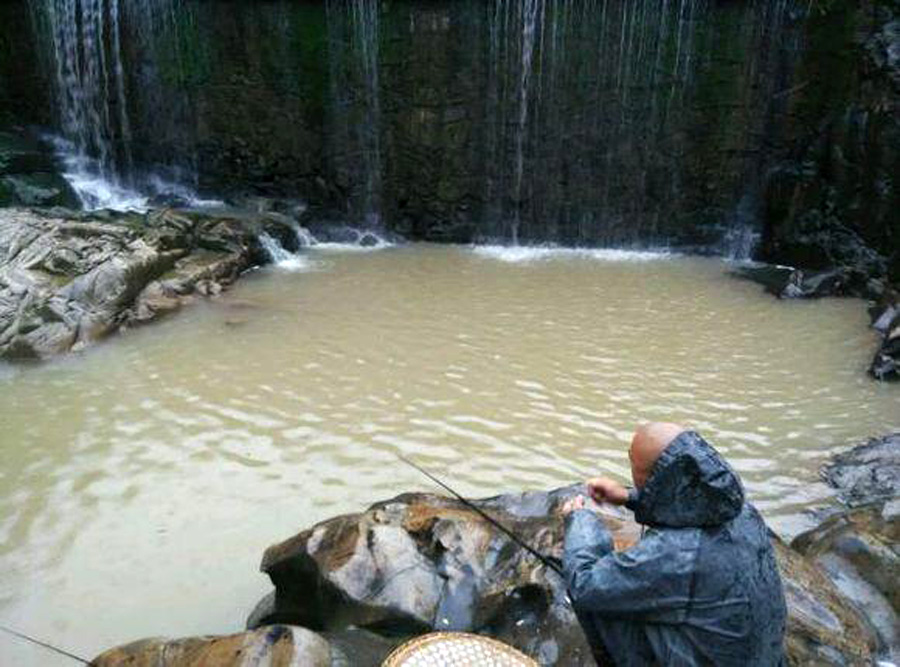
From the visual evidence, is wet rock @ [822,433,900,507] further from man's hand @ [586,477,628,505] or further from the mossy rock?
the mossy rock

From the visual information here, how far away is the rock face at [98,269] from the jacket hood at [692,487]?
25.4 feet

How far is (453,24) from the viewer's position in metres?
13.0

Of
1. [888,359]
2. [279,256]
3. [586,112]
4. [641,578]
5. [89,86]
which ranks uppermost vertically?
[89,86]

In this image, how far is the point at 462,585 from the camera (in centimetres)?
407

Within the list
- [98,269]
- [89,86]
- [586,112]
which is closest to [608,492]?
[98,269]

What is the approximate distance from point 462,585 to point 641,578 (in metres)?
1.75

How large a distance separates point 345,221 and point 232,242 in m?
2.97

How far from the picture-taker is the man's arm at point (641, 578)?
8.00 ft

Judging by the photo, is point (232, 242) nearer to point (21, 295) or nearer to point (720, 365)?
point (21, 295)

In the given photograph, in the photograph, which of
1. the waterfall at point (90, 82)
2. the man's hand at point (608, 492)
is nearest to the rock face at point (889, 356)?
the man's hand at point (608, 492)

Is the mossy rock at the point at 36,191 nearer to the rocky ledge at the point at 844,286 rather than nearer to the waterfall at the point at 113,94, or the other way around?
the waterfall at the point at 113,94

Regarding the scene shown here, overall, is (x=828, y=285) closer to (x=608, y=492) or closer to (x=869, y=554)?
(x=869, y=554)

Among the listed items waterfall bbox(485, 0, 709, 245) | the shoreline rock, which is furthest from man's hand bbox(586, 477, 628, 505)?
waterfall bbox(485, 0, 709, 245)

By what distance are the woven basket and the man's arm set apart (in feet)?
2.05
